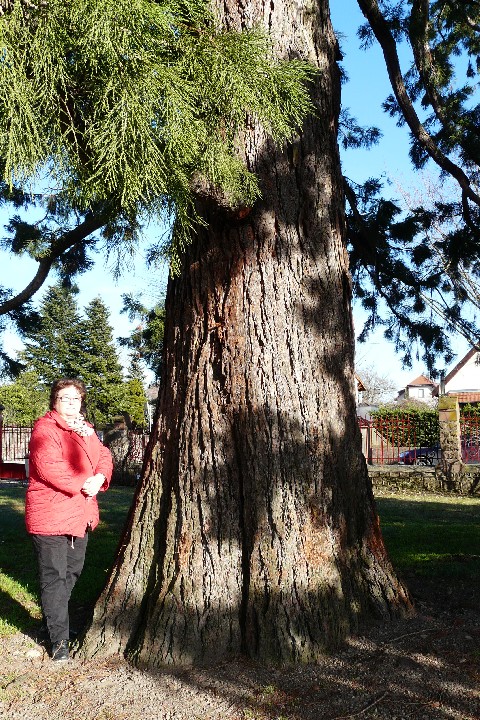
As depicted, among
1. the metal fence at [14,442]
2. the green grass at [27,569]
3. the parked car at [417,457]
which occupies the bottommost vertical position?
the green grass at [27,569]

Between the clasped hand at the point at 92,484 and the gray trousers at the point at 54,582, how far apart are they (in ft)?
0.97

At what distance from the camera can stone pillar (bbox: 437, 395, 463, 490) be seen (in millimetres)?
13812

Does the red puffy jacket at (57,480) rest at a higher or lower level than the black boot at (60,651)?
higher

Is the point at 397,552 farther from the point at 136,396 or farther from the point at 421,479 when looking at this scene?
the point at 136,396

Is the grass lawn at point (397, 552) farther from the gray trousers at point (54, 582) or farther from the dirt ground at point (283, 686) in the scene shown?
the dirt ground at point (283, 686)

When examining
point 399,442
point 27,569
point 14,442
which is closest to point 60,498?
point 27,569

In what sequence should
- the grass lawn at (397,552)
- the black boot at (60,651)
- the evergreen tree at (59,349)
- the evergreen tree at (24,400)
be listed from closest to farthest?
the black boot at (60,651), the grass lawn at (397,552), the evergreen tree at (24,400), the evergreen tree at (59,349)

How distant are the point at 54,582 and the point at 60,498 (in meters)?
0.48

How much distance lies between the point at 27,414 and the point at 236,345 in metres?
32.6

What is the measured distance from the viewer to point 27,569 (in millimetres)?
6410

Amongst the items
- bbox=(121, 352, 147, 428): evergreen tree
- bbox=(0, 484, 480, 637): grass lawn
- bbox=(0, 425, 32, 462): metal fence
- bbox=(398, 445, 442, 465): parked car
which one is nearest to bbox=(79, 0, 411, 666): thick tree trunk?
bbox=(0, 484, 480, 637): grass lawn

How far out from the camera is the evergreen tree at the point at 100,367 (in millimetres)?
35031

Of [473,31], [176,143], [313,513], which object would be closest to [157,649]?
[313,513]

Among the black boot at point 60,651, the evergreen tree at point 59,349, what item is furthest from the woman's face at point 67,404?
the evergreen tree at point 59,349
